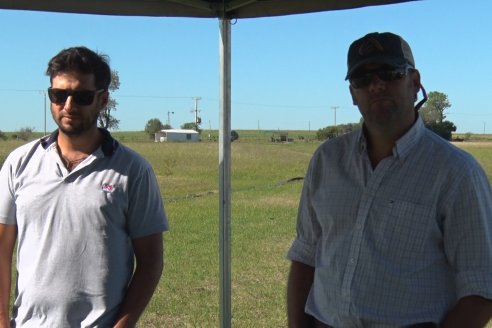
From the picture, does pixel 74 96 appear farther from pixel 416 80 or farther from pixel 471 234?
pixel 471 234

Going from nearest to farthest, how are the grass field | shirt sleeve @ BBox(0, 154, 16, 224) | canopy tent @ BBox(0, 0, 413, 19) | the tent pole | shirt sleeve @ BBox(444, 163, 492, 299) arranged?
1. shirt sleeve @ BBox(444, 163, 492, 299)
2. shirt sleeve @ BBox(0, 154, 16, 224)
3. canopy tent @ BBox(0, 0, 413, 19)
4. the tent pole
5. the grass field

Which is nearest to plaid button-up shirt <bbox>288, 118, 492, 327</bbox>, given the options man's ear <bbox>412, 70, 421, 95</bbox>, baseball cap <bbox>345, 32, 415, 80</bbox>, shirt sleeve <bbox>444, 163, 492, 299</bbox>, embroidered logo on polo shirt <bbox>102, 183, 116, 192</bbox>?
shirt sleeve <bbox>444, 163, 492, 299</bbox>

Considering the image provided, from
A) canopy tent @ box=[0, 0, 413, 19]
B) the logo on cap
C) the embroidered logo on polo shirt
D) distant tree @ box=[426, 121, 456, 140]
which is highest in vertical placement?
canopy tent @ box=[0, 0, 413, 19]

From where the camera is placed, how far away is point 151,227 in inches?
85.2

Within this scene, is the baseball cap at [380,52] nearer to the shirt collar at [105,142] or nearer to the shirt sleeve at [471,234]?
the shirt sleeve at [471,234]

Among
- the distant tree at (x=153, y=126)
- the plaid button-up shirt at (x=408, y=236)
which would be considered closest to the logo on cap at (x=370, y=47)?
the plaid button-up shirt at (x=408, y=236)

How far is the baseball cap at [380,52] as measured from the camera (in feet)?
6.04

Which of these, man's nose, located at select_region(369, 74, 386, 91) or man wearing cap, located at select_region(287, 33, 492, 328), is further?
man's nose, located at select_region(369, 74, 386, 91)

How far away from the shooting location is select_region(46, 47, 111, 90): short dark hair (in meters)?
2.13

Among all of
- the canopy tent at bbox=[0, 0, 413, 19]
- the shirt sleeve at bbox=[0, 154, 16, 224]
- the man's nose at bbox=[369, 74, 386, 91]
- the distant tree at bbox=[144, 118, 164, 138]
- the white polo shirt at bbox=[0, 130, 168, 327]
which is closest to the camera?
the man's nose at bbox=[369, 74, 386, 91]

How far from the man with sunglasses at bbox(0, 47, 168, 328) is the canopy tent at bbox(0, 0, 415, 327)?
98 centimetres

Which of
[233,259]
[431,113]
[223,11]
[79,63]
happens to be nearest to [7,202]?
[79,63]

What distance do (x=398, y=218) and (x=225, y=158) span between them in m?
1.59

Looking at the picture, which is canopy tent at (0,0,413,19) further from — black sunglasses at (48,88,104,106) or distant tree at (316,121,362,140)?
black sunglasses at (48,88,104,106)
